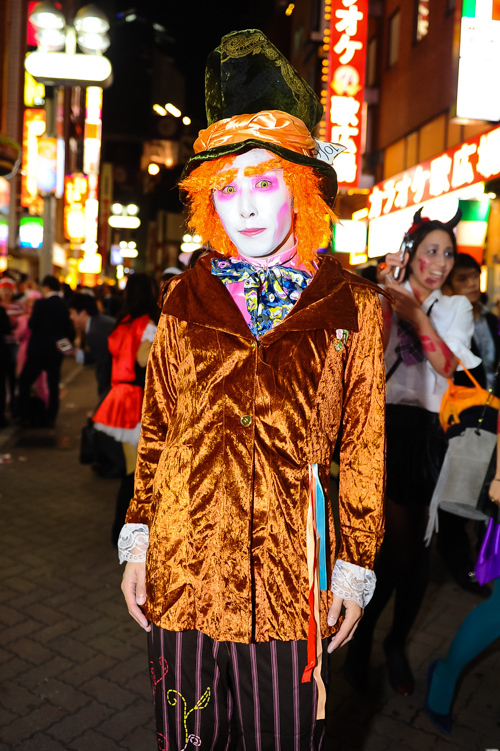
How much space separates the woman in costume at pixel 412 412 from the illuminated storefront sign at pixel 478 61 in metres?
5.51

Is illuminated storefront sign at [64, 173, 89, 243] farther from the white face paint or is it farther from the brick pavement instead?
the white face paint

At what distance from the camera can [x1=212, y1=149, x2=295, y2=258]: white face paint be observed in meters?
1.78

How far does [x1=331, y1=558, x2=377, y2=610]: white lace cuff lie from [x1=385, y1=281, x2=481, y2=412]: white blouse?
4.97 feet

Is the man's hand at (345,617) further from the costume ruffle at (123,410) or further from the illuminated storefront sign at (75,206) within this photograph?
the illuminated storefront sign at (75,206)

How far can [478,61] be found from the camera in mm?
7754

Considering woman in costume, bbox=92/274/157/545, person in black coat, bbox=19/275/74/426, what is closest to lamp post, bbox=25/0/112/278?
person in black coat, bbox=19/275/74/426

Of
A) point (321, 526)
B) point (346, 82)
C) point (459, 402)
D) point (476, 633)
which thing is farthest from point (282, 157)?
point (346, 82)

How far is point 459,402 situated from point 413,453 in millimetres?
334

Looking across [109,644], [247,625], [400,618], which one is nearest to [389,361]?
[400,618]

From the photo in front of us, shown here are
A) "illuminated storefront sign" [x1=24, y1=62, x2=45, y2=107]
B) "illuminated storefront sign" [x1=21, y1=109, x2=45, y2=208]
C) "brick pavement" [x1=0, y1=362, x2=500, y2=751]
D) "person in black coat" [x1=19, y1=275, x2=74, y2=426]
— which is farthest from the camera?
"illuminated storefront sign" [x1=24, y1=62, x2=45, y2=107]

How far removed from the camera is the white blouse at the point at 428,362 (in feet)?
10.0

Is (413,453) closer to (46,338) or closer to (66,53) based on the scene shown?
(46,338)

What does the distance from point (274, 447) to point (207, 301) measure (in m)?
0.42

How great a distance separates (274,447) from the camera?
165 centimetres
